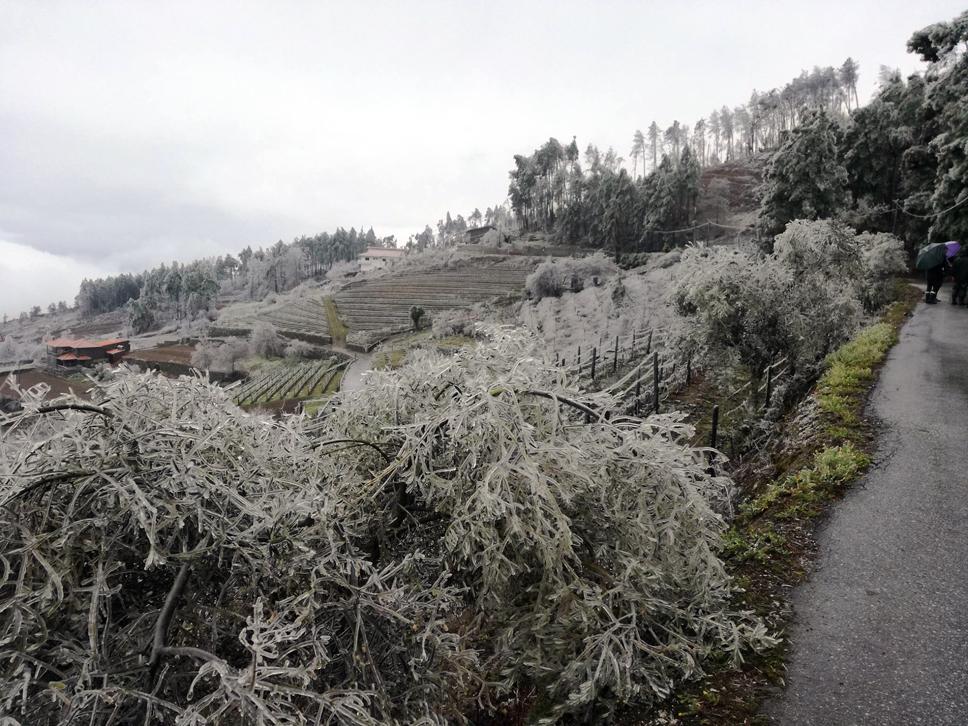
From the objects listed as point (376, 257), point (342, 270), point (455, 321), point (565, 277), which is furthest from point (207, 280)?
point (565, 277)

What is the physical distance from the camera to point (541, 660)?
352 centimetres

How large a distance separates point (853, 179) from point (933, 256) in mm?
21125

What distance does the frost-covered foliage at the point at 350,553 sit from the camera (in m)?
2.21

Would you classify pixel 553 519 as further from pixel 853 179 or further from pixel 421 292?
pixel 421 292

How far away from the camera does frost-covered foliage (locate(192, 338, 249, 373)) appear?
46.9 m

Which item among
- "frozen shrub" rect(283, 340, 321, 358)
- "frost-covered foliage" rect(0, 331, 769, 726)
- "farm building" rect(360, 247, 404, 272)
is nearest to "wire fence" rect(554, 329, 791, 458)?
"frost-covered foliage" rect(0, 331, 769, 726)

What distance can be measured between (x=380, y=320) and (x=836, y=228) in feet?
158

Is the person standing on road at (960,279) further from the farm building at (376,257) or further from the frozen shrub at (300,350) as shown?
the farm building at (376,257)

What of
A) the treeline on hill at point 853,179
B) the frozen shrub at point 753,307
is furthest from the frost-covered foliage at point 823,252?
the treeline on hill at point 853,179

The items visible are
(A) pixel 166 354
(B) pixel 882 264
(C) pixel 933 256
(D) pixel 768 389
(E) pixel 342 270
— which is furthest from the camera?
(E) pixel 342 270

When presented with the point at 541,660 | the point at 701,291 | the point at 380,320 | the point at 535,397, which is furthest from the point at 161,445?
the point at 380,320

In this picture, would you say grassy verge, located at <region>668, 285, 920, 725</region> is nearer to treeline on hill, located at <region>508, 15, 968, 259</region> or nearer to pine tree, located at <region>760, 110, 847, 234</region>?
treeline on hill, located at <region>508, 15, 968, 259</region>

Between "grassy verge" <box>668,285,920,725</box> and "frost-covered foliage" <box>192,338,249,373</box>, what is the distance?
46965 mm

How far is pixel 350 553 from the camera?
112 inches
